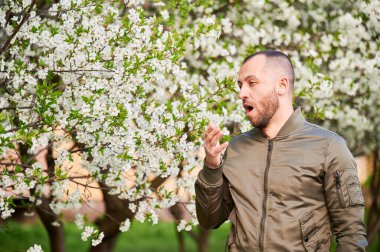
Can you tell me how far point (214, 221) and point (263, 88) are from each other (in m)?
0.85

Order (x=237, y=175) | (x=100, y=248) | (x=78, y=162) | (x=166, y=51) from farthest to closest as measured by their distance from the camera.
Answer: (x=100, y=248), (x=78, y=162), (x=166, y=51), (x=237, y=175)

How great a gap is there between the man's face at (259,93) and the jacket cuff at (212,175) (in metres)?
0.35

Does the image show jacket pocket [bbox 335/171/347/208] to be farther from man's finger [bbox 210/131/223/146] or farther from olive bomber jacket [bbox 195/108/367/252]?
man's finger [bbox 210/131/223/146]

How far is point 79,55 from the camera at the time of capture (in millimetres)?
5430

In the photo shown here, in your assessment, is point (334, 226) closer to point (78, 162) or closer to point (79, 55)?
point (79, 55)

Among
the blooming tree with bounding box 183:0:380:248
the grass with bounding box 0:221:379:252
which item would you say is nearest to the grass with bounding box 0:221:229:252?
the grass with bounding box 0:221:379:252

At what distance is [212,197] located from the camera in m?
4.00

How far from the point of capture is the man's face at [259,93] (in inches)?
156

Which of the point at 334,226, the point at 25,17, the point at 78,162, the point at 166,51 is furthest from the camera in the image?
the point at 78,162

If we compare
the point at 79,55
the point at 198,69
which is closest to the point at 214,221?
the point at 79,55

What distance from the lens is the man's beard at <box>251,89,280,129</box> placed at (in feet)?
13.1

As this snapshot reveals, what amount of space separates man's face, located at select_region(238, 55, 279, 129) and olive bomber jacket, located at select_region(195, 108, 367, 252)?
136 mm

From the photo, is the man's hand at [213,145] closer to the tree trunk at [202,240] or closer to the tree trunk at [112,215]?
the tree trunk at [112,215]

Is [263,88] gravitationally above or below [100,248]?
above
